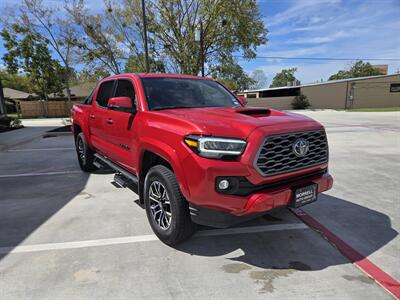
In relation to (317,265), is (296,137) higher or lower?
higher

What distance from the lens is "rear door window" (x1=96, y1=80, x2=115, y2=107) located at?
16.0 feet

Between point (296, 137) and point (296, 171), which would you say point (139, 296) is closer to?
point (296, 171)

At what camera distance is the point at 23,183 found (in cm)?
568

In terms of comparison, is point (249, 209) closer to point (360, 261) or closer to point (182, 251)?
point (182, 251)

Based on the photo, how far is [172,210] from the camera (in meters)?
2.97

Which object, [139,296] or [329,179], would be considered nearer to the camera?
[139,296]

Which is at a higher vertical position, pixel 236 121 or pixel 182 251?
pixel 236 121

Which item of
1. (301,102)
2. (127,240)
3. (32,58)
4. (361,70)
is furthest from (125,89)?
(361,70)

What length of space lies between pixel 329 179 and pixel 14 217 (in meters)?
4.20

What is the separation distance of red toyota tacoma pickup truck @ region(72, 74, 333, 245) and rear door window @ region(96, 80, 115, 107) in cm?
96

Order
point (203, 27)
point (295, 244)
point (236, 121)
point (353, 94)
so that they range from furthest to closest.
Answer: point (353, 94) < point (203, 27) < point (295, 244) < point (236, 121)

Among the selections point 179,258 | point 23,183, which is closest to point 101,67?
point 23,183

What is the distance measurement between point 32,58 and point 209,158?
100ft

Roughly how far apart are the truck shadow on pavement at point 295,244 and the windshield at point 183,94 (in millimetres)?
1733
